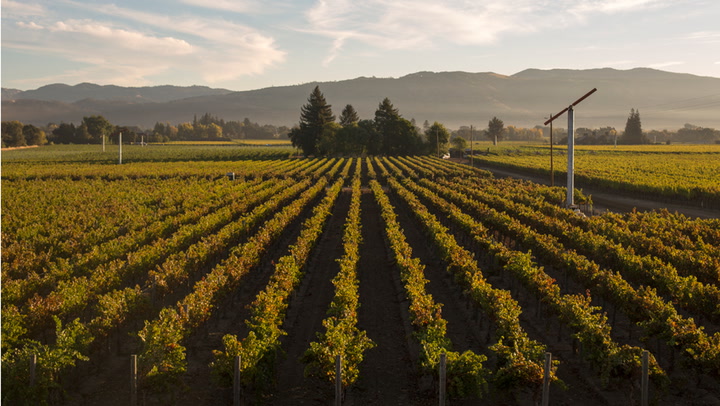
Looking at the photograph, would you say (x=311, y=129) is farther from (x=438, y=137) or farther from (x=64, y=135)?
(x=64, y=135)

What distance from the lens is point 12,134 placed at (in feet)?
496

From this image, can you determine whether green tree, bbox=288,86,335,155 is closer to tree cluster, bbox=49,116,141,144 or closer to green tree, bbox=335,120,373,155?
green tree, bbox=335,120,373,155

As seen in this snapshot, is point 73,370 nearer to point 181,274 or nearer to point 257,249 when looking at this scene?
point 181,274

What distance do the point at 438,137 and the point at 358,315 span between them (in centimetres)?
10825

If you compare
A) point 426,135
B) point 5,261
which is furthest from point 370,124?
point 5,261

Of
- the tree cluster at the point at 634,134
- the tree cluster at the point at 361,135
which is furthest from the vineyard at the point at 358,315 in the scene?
the tree cluster at the point at 634,134

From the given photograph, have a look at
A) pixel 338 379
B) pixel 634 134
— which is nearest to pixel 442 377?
pixel 338 379

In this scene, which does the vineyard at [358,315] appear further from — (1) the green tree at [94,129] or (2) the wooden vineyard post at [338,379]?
(1) the green tree at [94,129]

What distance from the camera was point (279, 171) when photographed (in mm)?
75500

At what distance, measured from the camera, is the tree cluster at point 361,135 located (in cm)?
12438

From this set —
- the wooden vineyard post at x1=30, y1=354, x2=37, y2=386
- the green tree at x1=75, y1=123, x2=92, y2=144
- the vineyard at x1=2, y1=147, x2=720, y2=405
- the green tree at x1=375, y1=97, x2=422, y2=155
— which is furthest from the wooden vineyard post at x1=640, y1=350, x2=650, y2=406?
the green tree at x1=75, y1=123, x2=92, y2=144

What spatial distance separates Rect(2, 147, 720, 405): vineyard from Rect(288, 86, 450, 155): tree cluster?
90.2 m

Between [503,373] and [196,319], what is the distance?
376 inches

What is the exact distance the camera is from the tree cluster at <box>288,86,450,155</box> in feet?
408
